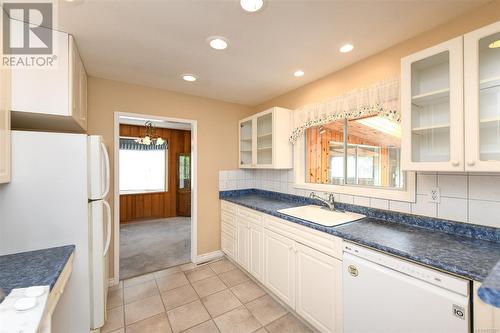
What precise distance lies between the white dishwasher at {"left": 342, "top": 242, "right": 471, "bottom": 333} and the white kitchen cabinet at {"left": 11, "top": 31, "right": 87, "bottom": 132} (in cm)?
229

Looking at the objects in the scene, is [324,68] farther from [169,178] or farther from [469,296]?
[169,178]

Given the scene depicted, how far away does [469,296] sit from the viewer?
97 centimetres

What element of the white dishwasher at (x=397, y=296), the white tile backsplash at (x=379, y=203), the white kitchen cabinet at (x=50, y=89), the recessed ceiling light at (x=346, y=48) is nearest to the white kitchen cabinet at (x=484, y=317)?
the white dishwasher at (x=397, y=296)

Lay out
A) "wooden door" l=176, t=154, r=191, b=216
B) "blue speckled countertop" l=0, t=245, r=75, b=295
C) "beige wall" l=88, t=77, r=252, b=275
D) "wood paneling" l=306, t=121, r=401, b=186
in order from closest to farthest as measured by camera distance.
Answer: "blue speckled countertop" l=0, t=245, r=75, b=295 → "wood paneling" l=306, t=121, r=401, b=186 → "beige wall" l=88, t=77, r=252, b=275 → "wooden door" l=176, t=154, r=191, b=216

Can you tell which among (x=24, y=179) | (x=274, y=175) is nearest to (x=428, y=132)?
(x=274, y=175)

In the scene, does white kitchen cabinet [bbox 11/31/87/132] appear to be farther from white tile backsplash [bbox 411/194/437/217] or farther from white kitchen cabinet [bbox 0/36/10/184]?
white tile backsplash [bbox 411/194/437/217]

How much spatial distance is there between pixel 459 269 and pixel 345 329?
2.90ft

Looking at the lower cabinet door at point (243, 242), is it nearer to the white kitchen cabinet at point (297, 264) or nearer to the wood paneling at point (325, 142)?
the white kitchen cabinet at point (297, 264)

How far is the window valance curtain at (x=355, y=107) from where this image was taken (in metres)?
1.73

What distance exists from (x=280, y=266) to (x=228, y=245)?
43.6 inches

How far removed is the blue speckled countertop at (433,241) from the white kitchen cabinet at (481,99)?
464 mm

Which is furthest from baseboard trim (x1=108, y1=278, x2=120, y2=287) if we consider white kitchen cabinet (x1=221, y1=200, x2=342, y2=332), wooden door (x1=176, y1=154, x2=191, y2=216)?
wooden door (x1=176, y1=154, x2=191, y2=216)

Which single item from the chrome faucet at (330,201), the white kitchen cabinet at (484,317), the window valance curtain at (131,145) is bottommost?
the white kitchen cabinet at (484,317)

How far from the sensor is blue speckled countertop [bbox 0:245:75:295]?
1.04 meters
